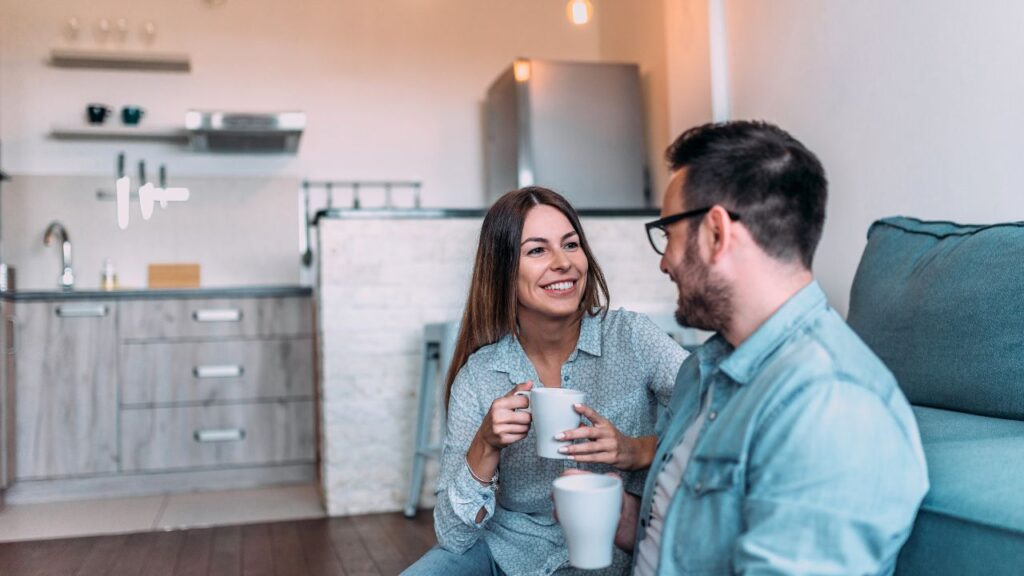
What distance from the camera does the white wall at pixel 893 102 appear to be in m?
2.08

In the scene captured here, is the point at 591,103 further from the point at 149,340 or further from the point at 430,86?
the point at 149,340

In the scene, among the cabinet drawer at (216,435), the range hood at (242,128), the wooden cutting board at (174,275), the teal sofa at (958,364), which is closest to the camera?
the teal sofa at (958,364)

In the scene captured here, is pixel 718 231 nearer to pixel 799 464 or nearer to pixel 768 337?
pixel 768 337

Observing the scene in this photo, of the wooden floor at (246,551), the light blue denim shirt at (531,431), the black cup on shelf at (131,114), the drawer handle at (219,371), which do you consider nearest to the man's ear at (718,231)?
the light blue denim shirt at (531,431)

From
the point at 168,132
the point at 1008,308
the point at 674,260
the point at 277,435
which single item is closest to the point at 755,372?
the point at 674,260

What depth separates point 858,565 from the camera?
2.83 feet

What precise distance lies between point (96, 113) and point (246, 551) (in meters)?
2.73

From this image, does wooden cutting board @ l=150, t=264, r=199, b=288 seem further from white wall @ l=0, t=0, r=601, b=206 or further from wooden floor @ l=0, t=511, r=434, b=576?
wooden floor @ l=0, t=511, r=434, b=576

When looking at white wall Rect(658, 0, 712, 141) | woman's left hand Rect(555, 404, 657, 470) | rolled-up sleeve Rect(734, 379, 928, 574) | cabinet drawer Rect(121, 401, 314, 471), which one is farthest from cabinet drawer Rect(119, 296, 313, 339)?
rolled-up sleeve Rect(734, 379, 928, 574)

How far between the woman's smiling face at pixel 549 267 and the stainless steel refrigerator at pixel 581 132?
2.98m

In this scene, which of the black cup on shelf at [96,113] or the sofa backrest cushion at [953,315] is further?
the black cup on shelf at [96,113]

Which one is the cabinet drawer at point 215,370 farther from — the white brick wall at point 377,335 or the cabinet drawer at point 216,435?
the white brick wall at point 377,335

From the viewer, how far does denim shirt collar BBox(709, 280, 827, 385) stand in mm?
997

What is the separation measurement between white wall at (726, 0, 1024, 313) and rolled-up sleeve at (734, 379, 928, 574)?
1.37m
